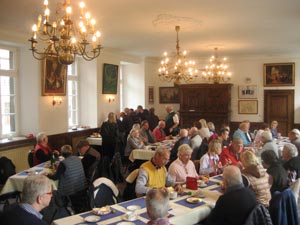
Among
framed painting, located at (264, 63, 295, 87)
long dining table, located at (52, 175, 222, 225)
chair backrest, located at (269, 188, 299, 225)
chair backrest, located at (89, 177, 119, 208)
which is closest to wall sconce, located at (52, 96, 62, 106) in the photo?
chair backrest, located at (89, 177, 119, 208)

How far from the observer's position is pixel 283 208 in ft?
11.4

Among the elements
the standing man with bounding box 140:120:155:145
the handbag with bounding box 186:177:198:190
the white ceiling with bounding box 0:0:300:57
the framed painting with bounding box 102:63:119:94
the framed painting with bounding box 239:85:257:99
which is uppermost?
the white ceiling with bounding box 0:0:300:57

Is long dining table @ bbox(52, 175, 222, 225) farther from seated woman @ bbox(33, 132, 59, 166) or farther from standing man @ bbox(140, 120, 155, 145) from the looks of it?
standing man @ bbox(140, 120, 155, 145)

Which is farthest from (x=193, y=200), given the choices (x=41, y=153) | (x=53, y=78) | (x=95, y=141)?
(x=95, y=141)

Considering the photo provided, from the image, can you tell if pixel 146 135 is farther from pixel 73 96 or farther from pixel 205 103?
pixel 205 103

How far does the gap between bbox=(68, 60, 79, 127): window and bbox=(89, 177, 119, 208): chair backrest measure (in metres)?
6.84

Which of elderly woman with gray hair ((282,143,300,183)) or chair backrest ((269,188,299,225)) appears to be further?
elderly woman with gray hair ((282,143,300,183))

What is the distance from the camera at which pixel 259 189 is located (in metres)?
3.83

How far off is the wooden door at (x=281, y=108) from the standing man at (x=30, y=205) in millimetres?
11902

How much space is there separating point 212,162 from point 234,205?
2232 mm

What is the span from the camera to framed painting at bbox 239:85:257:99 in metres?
13.3

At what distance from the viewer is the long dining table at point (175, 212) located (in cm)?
318

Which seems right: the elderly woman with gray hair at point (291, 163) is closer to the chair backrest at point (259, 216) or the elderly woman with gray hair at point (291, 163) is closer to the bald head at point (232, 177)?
the bald head at point (232, 177)

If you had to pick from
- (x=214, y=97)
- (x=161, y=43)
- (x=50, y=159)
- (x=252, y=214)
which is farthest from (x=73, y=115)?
(x=252, y=214)
